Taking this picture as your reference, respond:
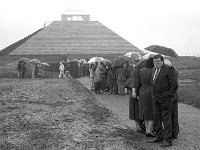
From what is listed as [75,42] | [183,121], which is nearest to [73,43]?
[75,42]

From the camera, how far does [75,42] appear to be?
206ft

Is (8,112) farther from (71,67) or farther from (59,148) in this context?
(71,67)

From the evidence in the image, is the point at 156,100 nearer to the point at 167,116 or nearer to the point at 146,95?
the point at 167,116

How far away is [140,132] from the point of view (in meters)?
10.7

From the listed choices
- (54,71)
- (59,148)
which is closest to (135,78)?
(59,148)

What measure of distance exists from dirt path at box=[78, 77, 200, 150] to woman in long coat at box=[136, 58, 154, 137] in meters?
0.40

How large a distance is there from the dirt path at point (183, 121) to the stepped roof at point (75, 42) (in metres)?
39.9

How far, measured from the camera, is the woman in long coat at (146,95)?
32.5 feet

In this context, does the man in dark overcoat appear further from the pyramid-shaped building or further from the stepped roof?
the stepped roof

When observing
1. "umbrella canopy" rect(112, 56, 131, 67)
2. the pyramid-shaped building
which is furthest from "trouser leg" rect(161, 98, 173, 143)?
the pyramid-shaped building

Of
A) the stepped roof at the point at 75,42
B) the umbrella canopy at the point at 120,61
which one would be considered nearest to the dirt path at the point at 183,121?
the umbrella canopy at the point at 120,61

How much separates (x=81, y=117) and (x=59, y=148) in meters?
4.15

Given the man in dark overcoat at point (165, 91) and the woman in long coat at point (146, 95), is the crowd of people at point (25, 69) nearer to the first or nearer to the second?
the woman in long coat at point (146, 95)

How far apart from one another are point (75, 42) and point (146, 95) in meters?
53.3
